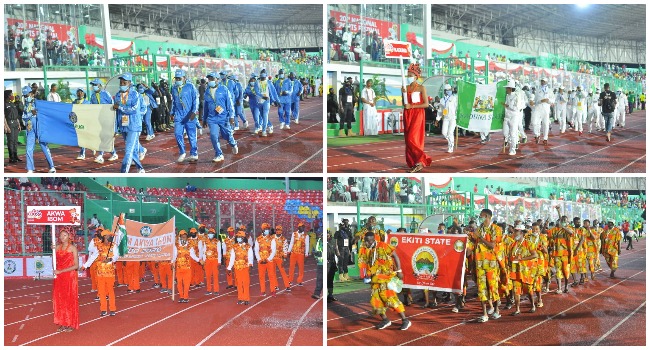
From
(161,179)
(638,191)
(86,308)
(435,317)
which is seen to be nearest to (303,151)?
(161,179)

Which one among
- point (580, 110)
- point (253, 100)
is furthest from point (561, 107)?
point (253, 100)

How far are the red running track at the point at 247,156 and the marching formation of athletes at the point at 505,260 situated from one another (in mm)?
1119

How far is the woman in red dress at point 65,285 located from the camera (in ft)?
25.6

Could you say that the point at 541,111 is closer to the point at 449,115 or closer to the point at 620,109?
the point at 620,109

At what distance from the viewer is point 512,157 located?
922 cm

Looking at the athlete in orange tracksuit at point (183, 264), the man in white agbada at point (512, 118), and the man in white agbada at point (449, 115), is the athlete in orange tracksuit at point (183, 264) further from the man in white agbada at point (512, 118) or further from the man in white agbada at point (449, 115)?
the man in white agbada at point (512, 118)

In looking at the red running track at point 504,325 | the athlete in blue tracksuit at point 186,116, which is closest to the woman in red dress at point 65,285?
the athlete in blue tracksuit at point 186,116

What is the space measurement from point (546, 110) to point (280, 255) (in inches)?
165

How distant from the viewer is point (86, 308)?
8.70 meters

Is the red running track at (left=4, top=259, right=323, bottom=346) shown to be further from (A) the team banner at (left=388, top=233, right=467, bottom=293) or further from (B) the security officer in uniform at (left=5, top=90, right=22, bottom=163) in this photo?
(B) the security officer in uniform at (left=5, top=90, right=22, bottom=163)

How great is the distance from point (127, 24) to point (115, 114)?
1181mm

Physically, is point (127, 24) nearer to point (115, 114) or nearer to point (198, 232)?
point (115, 114)

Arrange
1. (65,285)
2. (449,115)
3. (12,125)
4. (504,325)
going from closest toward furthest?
(65,285) < (504,325) < (12,125) < (449,115)

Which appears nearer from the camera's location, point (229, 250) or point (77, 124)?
point (77, 124)
